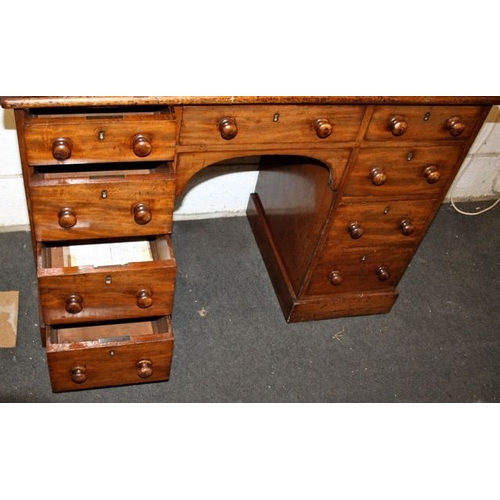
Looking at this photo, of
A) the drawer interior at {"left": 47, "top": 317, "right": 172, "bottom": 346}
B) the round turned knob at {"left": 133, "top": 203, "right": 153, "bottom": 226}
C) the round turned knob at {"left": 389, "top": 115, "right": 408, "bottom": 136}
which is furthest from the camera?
the drawer interior at {"left": 47, "top": 317, "right": 172, "bottom": 346}

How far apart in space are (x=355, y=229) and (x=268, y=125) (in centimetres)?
56

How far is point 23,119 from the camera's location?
1262 mm

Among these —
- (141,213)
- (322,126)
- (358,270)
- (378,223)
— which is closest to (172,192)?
(141,213)

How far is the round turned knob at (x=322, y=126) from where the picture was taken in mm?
1530

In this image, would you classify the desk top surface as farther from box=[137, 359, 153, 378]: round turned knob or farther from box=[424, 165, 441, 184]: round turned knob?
box=[137, 359, 153, 378]: round turned knob

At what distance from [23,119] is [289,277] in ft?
3.95

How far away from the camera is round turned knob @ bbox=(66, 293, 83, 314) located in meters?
1.55

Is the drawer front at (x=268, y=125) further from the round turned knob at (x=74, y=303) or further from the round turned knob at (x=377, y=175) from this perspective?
the round turned knob at (x=74, y=303)

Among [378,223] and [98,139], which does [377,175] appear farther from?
[98,139]

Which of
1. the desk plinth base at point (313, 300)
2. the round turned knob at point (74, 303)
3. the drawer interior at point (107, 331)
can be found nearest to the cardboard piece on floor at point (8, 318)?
the drawer interior at point (107, 331)

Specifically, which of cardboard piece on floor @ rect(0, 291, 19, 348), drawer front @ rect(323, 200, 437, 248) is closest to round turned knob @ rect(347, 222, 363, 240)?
drawer front @ rect(323, 200, 437, 248)

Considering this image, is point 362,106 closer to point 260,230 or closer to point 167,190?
point 167,190

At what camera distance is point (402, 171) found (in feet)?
5.82

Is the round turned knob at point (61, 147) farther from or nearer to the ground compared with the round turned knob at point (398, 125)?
nearer to the ground
